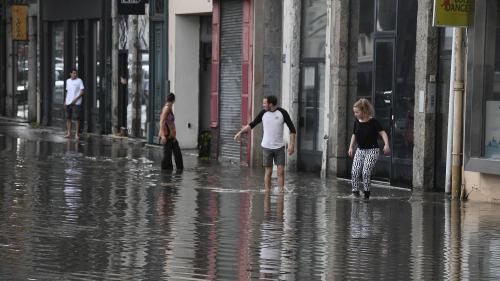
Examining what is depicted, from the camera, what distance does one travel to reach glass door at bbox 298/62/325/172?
27188mm

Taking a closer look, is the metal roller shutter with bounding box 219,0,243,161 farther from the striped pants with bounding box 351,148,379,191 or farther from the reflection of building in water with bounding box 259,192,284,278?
the reflection of building in water with bounding box 259,192,284,278

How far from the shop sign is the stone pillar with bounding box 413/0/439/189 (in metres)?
13.2

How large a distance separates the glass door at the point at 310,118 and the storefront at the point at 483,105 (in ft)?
18.9

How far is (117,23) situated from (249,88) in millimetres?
9969

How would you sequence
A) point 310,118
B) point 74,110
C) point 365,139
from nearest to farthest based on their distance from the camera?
point 365,139 < point 310,118 < point 74,110

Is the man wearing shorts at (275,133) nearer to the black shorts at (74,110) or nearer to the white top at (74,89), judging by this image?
the white top at (74,89)

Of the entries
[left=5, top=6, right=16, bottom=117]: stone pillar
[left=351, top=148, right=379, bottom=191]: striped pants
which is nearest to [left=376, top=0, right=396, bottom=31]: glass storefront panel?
[left=351, top=148, right=379, bottom=191]: striped pants

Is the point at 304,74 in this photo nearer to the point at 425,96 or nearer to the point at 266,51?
the point at 266,51

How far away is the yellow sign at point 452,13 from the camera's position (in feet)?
69.5

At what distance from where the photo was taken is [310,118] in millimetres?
27578

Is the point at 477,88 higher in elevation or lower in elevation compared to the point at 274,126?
higher

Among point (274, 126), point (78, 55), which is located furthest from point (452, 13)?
point (78, 55)

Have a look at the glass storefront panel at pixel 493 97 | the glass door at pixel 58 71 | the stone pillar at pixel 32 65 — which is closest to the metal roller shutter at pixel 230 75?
the glass storefront panel at pixel 493 97

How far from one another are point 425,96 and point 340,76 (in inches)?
121
